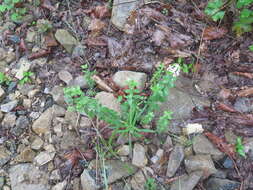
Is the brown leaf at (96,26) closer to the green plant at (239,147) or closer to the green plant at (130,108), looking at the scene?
the green plant at (130,108)

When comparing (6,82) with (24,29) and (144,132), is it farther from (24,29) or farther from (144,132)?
(144,132)

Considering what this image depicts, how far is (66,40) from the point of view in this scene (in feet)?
10.4

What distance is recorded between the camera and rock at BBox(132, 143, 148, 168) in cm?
246

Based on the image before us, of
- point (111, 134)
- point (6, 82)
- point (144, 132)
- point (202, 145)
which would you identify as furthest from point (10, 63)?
point (202, 145)

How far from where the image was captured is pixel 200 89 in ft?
9.27

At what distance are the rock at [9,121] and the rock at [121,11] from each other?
1.46 meters

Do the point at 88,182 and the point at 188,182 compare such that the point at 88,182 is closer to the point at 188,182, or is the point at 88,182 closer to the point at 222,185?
the point at 188,182

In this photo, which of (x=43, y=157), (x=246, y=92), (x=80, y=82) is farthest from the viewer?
(x=80, y=82)

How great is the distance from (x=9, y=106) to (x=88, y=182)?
1166mm

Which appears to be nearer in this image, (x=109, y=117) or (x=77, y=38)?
(x=109, y=117)

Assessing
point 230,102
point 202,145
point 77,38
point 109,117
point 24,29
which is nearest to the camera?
point 109,117

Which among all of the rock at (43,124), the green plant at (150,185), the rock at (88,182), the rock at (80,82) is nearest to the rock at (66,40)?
the rock at (80,82)

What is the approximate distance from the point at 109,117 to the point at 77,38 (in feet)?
4.09

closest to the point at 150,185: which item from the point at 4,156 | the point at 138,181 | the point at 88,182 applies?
the point at 138,181
